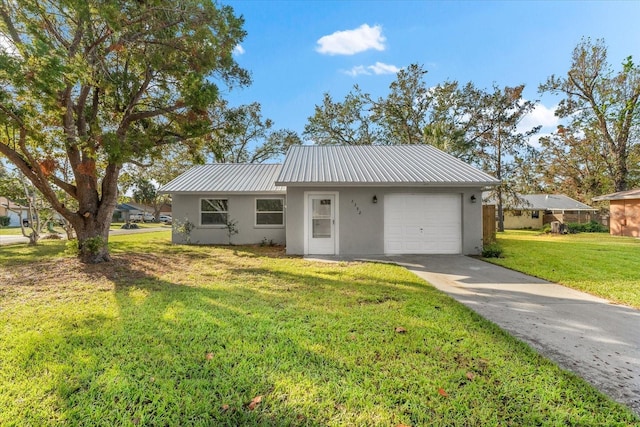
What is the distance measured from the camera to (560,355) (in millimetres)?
3127

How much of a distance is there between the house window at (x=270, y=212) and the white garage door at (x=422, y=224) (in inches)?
201

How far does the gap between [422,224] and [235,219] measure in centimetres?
804

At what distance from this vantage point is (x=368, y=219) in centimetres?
975

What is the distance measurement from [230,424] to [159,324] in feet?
7.59

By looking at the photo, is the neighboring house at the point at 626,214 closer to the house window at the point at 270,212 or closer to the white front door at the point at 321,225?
the white front door at the point at 321,225

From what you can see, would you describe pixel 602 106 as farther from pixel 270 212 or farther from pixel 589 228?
pixel 270 212

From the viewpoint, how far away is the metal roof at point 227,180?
12.4 metres

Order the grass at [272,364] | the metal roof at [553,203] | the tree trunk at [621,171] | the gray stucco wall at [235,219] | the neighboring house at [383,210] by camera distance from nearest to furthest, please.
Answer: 1. the grass at [272,364]
2. the neighboring house at [383,210]
3. the gray stucco wall at [235,219]
4. the tree trunk at [621,171]
5. the metal roof at [553,203]

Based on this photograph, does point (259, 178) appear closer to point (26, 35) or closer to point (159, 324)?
point (26, 35)

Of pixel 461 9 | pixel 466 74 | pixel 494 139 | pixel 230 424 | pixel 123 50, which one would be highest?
pixel 466 74

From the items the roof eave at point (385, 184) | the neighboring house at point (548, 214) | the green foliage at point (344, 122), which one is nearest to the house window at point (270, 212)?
the roof eave at point (385, 184)

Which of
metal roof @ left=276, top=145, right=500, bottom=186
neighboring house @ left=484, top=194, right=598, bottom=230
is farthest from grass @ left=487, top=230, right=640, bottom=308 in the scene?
neighboring house @ left=484, top=194, right=598, bottom=230

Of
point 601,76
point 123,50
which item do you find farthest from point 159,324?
point 601,76

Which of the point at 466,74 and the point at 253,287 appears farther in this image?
the point at 466,74
